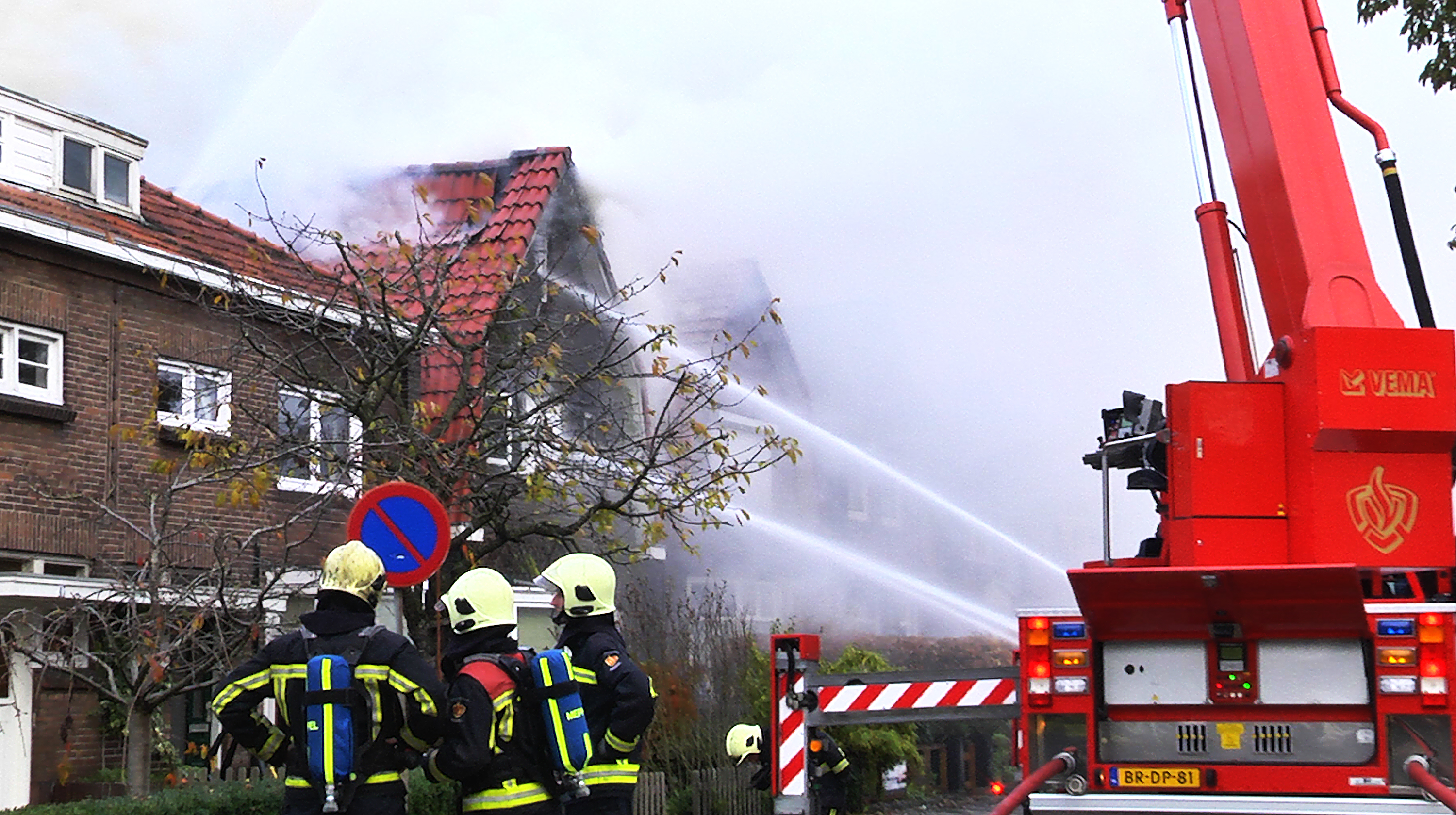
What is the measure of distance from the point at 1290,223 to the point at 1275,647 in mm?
2038

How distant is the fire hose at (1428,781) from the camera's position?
6070 millimetres

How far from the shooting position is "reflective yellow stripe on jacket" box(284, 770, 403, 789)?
5770mm

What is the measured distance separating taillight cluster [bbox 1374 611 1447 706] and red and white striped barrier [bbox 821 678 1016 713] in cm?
168

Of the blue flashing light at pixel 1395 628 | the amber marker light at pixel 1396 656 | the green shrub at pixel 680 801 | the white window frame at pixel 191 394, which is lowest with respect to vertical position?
the green shrub at pixel 680 801

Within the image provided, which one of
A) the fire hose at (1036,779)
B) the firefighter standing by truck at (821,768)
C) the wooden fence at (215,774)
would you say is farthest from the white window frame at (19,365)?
the fire hose at (1036,779)

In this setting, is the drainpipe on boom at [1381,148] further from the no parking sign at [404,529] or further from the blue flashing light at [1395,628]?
the no parking sign at [404,529]

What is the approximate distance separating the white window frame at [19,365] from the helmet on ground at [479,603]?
811 cm

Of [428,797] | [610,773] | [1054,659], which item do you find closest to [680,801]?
[428,797]

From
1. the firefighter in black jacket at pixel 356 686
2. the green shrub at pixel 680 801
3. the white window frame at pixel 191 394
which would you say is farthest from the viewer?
the green shrub at pixel 680 801

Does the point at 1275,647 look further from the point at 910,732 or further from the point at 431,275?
the point at 910,732

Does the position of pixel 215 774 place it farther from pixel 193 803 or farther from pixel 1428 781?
pixel 1428 781

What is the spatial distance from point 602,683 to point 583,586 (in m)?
0.39

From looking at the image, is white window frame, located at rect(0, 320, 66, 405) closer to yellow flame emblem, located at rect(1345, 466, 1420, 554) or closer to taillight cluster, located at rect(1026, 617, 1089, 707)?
taillight cluster, located at rect(1026, 617, 1089, 707)

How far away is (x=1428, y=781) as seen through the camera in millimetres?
6262
